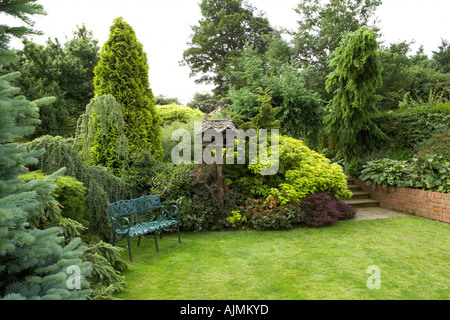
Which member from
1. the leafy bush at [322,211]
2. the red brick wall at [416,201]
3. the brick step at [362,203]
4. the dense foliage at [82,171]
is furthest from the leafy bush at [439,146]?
the dense foliage at [82,171]

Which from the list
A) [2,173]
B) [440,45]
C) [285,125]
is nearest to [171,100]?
[285,125]

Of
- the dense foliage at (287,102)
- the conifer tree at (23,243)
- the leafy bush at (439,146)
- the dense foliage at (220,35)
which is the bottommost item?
the conifer tree at (23,243)

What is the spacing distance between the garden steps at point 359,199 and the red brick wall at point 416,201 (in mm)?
151

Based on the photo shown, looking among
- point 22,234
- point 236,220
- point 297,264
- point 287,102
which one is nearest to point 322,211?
point 236,220

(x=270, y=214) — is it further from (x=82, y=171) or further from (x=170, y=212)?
(x=82, y=171)

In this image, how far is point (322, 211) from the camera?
6.22m

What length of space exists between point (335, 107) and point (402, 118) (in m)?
2.15

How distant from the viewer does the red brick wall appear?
620 cm

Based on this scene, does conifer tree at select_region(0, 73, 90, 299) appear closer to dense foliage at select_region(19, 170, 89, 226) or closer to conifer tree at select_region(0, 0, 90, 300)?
conifer tree at select_region(0, 0, 90, 300)

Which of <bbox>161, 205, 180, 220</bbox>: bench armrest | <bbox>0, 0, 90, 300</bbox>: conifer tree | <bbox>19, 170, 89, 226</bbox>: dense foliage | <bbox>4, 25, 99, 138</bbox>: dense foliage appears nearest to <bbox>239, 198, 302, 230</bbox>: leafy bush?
<bbox>161, 205, 180, 220</bbox>: bench armrest

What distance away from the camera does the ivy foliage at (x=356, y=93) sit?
27.0 feet

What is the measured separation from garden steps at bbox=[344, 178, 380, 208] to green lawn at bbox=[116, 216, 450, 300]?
1.84 meters

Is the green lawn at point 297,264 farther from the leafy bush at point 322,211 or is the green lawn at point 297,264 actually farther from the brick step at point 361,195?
the brick step at point 361,195

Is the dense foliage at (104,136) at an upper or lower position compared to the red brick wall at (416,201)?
upper
